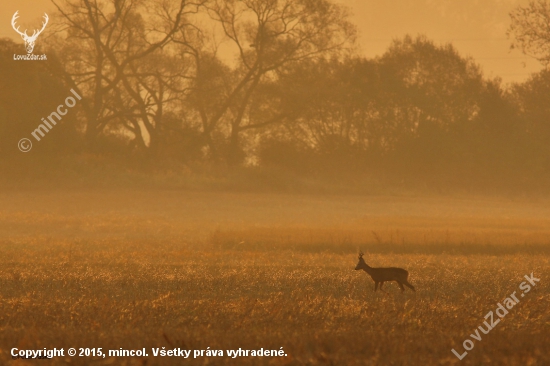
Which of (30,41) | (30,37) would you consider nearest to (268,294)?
(30,41)

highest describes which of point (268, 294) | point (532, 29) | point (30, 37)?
point (30, 37)

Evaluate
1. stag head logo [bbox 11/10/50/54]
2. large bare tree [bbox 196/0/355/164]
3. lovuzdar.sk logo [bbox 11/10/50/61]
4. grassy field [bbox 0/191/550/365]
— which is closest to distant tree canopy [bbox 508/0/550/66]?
grassy field [bbox 0/191/550/365]

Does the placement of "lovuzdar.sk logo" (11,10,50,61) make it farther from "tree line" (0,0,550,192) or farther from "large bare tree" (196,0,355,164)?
"large bare tree" (196,0,355,164)

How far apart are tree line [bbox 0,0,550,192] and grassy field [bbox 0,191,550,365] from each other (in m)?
23.9

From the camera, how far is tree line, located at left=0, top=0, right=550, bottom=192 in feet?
195

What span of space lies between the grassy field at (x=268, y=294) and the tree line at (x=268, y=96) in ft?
78.3

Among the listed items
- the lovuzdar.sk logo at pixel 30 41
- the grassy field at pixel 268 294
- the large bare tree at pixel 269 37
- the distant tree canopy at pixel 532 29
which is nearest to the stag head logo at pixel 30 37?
the lovuzdar.sk logo at pixel 30 41

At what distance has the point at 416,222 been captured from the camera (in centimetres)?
3991

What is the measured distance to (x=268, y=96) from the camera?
68.4 meters

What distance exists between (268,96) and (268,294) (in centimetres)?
5451

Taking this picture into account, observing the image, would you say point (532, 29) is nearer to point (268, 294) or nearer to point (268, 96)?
point (268, 96)

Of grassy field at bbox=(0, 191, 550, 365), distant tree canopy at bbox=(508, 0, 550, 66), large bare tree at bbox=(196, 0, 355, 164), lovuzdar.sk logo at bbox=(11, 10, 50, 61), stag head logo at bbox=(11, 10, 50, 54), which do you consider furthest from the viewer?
large bare tree at bbox=(196, 0, 355, 164)

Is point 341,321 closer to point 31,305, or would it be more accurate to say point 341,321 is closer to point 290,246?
point 31,305

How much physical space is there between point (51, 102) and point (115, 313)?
45229 millimetres
